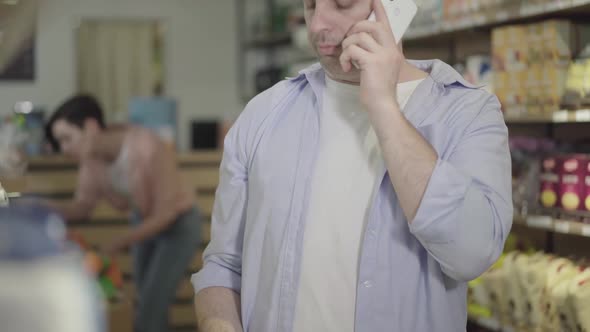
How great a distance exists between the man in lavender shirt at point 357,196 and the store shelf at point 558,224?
1255 mm

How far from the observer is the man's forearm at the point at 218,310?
1489 mm

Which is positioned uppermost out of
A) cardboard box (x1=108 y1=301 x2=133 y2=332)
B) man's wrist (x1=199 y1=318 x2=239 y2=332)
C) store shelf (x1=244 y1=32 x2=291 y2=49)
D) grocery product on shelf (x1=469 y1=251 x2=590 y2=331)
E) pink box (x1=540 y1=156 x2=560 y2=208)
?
store shelf (x1=244 y1=32 x2=291 y2=49)

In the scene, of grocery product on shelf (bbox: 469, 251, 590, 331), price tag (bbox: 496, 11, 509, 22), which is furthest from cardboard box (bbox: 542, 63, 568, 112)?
grocery product on shelf (bbox: 469, 251, 590, 331)

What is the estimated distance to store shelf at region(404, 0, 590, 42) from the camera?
2697 millimetres

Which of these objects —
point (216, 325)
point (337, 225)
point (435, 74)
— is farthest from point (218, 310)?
point (435, 74)

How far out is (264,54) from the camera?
9.09 metres

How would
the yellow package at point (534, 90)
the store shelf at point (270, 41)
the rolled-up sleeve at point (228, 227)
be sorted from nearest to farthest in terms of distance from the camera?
1. the rolled-up sleeve at point (228, 227)
2. the yellow package at point (534, 90)
3. the store shelf at point (270, 41)

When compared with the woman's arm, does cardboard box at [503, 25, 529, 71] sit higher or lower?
higher

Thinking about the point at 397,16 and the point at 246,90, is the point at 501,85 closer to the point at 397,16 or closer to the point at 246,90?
the point at 397,16

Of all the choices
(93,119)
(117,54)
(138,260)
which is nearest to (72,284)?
(93,119)

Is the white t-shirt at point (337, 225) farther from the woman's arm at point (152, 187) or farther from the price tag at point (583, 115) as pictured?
the woman's arm at point (152, 187)

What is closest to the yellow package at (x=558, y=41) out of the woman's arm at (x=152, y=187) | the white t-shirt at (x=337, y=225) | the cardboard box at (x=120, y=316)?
the white t-shirt at (x=337, y=225)

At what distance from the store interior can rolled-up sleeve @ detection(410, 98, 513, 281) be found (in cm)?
38

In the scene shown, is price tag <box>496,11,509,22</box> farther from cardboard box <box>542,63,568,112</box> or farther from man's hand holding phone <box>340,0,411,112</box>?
man's hand holding phone <box>340,0,411,112</box>
